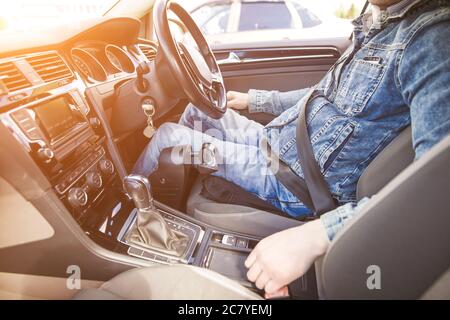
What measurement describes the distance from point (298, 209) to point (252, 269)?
42cm

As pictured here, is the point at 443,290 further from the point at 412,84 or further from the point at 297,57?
the point at 297,57

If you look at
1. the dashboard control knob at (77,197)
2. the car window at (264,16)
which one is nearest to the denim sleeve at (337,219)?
the dashboard control knob at (77,197)

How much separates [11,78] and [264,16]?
11.2ft

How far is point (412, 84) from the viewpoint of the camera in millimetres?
794

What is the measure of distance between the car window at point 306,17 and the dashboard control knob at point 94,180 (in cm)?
290

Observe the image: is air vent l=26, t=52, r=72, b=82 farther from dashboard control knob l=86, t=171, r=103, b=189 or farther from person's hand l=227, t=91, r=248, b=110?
person's hand l=227, t=91, r=248, b=110

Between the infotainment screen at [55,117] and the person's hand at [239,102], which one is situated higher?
the infotainment screen at [55,117]

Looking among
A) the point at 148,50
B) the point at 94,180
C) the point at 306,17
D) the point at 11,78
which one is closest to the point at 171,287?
the point at 94,180

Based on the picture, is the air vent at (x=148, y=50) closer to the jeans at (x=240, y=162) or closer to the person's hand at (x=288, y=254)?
the jeans at (x=240, y=162)

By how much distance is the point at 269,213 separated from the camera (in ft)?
3.95

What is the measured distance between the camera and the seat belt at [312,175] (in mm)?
1080

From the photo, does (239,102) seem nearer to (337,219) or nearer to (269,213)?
(269,213)
